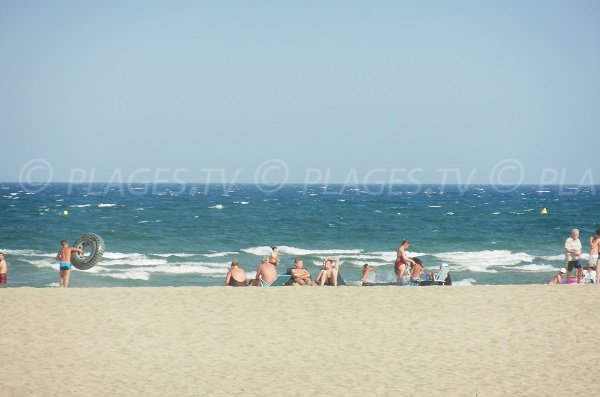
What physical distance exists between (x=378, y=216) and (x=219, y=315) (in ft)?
191

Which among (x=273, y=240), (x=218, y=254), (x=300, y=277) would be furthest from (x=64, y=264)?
(x=273, y=240)

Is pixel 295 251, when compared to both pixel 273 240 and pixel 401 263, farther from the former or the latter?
pixel 401 263

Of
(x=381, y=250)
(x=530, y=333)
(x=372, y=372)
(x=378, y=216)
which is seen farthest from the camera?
(x=378, y=216)

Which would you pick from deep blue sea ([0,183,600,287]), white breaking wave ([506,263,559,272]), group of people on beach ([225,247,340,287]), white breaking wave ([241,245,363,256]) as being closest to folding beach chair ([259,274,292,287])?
group of people on beach ([225,247,340,287])

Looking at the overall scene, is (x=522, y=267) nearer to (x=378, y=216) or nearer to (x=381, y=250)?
(x=381, y=250)

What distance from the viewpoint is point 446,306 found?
562 inches

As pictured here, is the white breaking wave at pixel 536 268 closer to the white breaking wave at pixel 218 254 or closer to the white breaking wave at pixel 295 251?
the white breaking wave at pixel 295 251

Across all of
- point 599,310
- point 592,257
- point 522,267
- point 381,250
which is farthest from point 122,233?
point 599,310

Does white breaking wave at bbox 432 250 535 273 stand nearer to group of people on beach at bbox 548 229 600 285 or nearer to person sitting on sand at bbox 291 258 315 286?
group of people on beach at bbox 548 229 600 285

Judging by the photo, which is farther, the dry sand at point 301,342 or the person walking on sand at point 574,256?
the person walking on sand at point 574,256

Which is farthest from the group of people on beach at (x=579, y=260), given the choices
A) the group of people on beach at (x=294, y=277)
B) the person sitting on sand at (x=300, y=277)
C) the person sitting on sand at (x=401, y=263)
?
the person sitting on sand at (x=300, y=277)

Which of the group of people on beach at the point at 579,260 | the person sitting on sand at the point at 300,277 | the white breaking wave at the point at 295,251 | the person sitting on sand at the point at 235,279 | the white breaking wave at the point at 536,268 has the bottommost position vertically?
the white breaking wave at the point at 295,251

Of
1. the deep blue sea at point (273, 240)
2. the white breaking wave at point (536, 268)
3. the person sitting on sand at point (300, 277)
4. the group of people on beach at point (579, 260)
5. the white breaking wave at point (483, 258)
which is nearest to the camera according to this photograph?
the person sitting on sand at point (300, 277)

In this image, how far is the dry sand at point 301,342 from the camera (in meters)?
9.38
